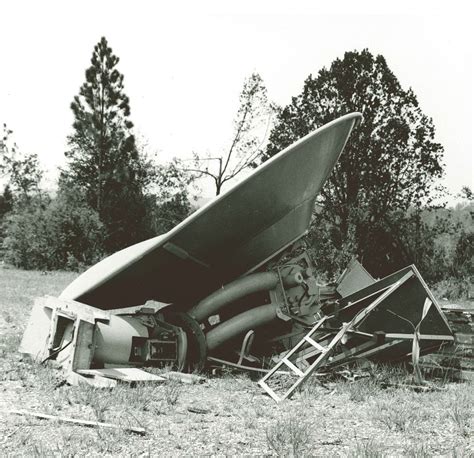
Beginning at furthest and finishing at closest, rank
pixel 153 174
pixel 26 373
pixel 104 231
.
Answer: pixel 153 174 → pixel 104 231 → pixel 26 373

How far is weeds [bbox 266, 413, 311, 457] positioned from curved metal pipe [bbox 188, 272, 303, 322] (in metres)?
2.52

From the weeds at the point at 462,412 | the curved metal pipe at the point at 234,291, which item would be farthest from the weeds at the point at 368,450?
the curved metal pipe at the point at 234,291

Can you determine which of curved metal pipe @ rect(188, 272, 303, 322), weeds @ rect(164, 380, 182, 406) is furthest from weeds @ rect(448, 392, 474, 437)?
curved metal pipe @ rect(188, 272, 303, 322)

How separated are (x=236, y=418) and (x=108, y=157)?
3125 cm

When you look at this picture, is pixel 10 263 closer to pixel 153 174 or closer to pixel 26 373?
pixel 153 174

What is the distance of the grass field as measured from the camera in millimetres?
3742

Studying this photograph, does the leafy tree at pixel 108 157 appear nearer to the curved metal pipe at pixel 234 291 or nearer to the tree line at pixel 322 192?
the tree line at pixel 322 192

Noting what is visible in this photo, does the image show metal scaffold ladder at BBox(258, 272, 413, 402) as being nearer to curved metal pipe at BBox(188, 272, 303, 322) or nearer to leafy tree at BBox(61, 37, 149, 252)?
curved metal pipe at BBox(188, 272, 303, 322)

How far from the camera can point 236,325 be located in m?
6.61

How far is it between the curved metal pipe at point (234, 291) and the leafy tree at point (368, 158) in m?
15.4

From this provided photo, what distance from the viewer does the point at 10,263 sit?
34.1 meters

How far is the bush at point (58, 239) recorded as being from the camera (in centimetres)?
3234

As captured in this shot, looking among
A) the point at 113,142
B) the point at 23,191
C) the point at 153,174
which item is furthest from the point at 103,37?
the point at 23,191

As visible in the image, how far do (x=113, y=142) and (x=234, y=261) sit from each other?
28734 mm
